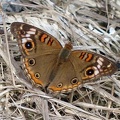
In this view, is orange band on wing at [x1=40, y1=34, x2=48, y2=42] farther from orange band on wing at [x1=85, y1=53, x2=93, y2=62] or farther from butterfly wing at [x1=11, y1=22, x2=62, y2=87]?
orange band on wing at [x1=85, y1=53, x2=93, y2=62]

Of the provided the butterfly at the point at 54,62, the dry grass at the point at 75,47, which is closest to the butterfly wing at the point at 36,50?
the butterfly at the point at 54,62

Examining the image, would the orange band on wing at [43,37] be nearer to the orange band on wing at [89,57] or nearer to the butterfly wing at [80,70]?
the butterfly wing at [80,70]

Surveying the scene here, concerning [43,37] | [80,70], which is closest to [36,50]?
[43,37]

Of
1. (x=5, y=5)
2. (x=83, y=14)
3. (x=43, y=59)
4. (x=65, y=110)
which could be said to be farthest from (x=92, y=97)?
(x=5, y=5)

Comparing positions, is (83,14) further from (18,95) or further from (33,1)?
(18,95)

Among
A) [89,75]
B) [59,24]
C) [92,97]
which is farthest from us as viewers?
[59,24]

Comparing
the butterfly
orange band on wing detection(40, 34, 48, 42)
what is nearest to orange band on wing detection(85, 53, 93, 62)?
the butterfly
